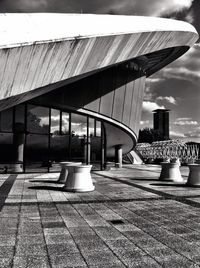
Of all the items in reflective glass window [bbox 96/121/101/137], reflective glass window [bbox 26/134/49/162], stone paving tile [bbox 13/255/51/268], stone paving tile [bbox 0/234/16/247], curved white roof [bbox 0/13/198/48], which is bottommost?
stone paving tile [bbox 0/234/16/247]

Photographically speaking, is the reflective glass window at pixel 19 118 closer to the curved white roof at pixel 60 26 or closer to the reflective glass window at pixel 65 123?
the reflective glass window at pixel 65 123

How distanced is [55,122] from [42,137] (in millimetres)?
1438

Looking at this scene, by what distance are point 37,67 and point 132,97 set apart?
18.3 meters

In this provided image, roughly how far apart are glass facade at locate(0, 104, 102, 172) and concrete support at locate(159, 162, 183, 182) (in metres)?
8.49

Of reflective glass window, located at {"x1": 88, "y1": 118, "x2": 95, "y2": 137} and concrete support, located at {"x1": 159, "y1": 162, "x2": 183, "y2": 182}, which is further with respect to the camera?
reflective glass window, located at {"x1": 88, "y1": 118, "x2": 95, "y2": 137}

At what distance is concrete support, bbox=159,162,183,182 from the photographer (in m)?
15.5

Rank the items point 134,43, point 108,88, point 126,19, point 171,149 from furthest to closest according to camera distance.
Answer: point 171,149
point 108,88
point 134,43
point 126,19

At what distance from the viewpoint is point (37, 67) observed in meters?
10.2

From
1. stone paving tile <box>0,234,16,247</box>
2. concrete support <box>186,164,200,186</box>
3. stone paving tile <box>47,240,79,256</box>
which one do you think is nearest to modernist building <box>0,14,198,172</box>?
stone paving tile <box>0,234,16,247</box>

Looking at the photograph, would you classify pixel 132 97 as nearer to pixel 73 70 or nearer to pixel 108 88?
pixel 108 88

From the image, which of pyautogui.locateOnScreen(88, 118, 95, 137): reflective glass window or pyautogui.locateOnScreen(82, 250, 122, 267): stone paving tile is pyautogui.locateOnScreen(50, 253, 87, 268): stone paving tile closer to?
pyautogui.locateOnScreen(82, 250, 122, 267): stone paving tile

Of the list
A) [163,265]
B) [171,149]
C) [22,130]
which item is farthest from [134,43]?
[171,149]

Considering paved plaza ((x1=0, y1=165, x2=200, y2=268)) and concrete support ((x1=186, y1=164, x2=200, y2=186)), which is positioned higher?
concrete support ((x1=186, y1=164, x2=200, y2=186))

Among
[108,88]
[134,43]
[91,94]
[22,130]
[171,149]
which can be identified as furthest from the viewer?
[171,149]
